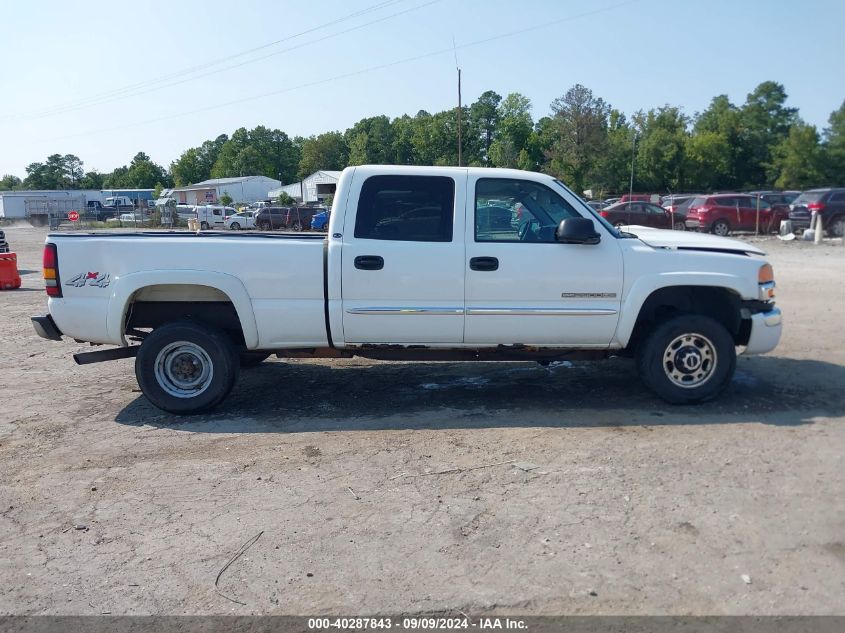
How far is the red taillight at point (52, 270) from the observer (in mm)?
5984

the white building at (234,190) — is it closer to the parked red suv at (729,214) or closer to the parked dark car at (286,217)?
the parked dark car at (286,217)

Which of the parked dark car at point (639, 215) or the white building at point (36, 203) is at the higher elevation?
the white building at point (36, 203)

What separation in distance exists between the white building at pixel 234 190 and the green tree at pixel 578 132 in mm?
54005

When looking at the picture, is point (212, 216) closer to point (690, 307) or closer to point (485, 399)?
point (485, 399)

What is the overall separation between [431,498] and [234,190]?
9883 centimetres

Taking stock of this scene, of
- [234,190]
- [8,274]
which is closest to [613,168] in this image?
[8,274]

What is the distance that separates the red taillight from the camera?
5984 mm

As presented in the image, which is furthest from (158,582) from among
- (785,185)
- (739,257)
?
(785,185)

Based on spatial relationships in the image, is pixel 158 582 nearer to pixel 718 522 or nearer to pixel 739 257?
pixel 718 522

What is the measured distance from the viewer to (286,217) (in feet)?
137

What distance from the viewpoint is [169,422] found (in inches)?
242

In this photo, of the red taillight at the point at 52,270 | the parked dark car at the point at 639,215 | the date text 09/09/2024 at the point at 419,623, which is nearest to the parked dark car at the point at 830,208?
the parked dark car at the point at 639,215

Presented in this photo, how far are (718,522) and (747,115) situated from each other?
3553 inches

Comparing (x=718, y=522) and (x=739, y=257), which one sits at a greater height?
(x=739, y=257)
